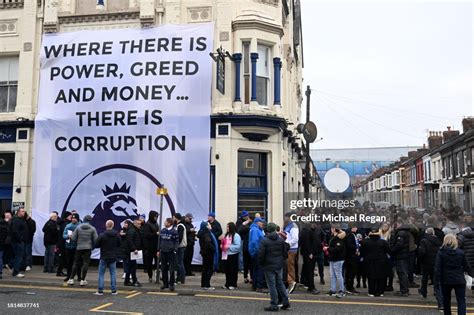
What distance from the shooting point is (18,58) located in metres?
18.3

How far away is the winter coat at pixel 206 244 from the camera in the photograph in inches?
460

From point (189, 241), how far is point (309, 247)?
4129 mm

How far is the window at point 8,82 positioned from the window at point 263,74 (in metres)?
9.85

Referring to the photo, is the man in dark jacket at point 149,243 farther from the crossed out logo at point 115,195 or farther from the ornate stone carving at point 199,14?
the ornate stone carving at point 199,14

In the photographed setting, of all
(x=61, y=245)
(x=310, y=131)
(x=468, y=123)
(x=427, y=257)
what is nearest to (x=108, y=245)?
(x=61, y=245)

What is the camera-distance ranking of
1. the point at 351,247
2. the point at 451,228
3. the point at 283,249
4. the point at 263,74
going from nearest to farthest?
the point at 283,249
the point at 351,247
the point at 451,228
the point at 263,74

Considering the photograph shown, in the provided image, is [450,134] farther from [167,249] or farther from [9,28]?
[9,28]

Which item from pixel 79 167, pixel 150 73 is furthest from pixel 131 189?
pixel 150 73

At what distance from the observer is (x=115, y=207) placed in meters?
16.0

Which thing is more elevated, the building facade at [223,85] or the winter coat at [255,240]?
the building facade at [223,85]

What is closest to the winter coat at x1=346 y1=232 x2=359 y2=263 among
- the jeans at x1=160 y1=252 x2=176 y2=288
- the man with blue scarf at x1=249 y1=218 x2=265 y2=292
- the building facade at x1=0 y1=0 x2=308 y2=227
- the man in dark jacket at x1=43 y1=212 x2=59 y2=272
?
the man with blue scarf at x1=249 y1=218 x2=265 y2=292

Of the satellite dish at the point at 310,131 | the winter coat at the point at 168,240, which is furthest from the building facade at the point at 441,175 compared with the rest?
the winter coat at the point at 168,240

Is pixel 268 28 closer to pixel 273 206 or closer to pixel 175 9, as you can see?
pixel 175 9

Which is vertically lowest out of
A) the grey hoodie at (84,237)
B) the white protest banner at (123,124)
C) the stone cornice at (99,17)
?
the grey hoodie at (84,237)
